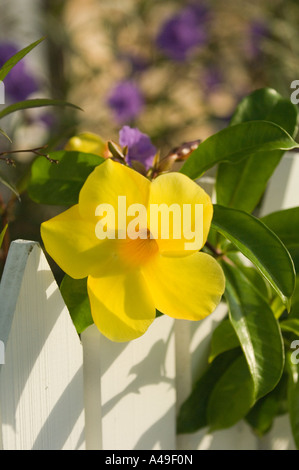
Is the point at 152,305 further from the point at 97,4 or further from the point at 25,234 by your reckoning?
the point at 97,4

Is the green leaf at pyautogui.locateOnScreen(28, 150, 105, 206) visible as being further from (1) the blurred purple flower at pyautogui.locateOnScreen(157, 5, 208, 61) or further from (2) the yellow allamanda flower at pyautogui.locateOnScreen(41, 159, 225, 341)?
(1) the blurred purple flower at pyautogui.locateOnScreen(157, 5, 208, 61)

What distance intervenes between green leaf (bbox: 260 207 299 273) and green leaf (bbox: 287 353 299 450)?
0.15 metres

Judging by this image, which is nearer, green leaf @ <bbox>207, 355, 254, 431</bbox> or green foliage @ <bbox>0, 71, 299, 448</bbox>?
green foliage @ <bbox>0, 71, 299, 448</bbox>

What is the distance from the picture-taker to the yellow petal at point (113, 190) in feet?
1.77

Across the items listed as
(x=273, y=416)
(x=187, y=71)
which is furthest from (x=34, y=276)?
(x=187, y=71)

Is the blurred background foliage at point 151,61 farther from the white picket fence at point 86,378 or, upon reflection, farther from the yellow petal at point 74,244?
the yellow petal at point 74,244

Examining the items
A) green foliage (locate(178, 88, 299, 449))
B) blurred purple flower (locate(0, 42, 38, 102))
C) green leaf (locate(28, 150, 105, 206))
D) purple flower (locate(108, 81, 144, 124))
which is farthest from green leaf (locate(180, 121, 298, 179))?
purple flower (locate(108, 81, 144, 124))

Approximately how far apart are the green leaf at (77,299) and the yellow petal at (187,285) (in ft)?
0.30

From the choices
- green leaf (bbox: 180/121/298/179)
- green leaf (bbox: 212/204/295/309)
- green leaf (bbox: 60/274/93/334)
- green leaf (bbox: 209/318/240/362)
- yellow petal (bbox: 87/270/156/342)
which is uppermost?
green leaf (bbox: 180/121/298/179)

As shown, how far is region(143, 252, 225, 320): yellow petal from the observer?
0.55 metres

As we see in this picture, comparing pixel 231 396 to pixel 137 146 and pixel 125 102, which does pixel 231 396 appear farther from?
pixel 125 102

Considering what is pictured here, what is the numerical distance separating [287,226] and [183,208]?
22cm

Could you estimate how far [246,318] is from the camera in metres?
0.65

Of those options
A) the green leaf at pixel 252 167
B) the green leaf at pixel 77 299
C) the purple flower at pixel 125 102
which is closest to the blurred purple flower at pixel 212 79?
the purple flower at pixel 125 102
